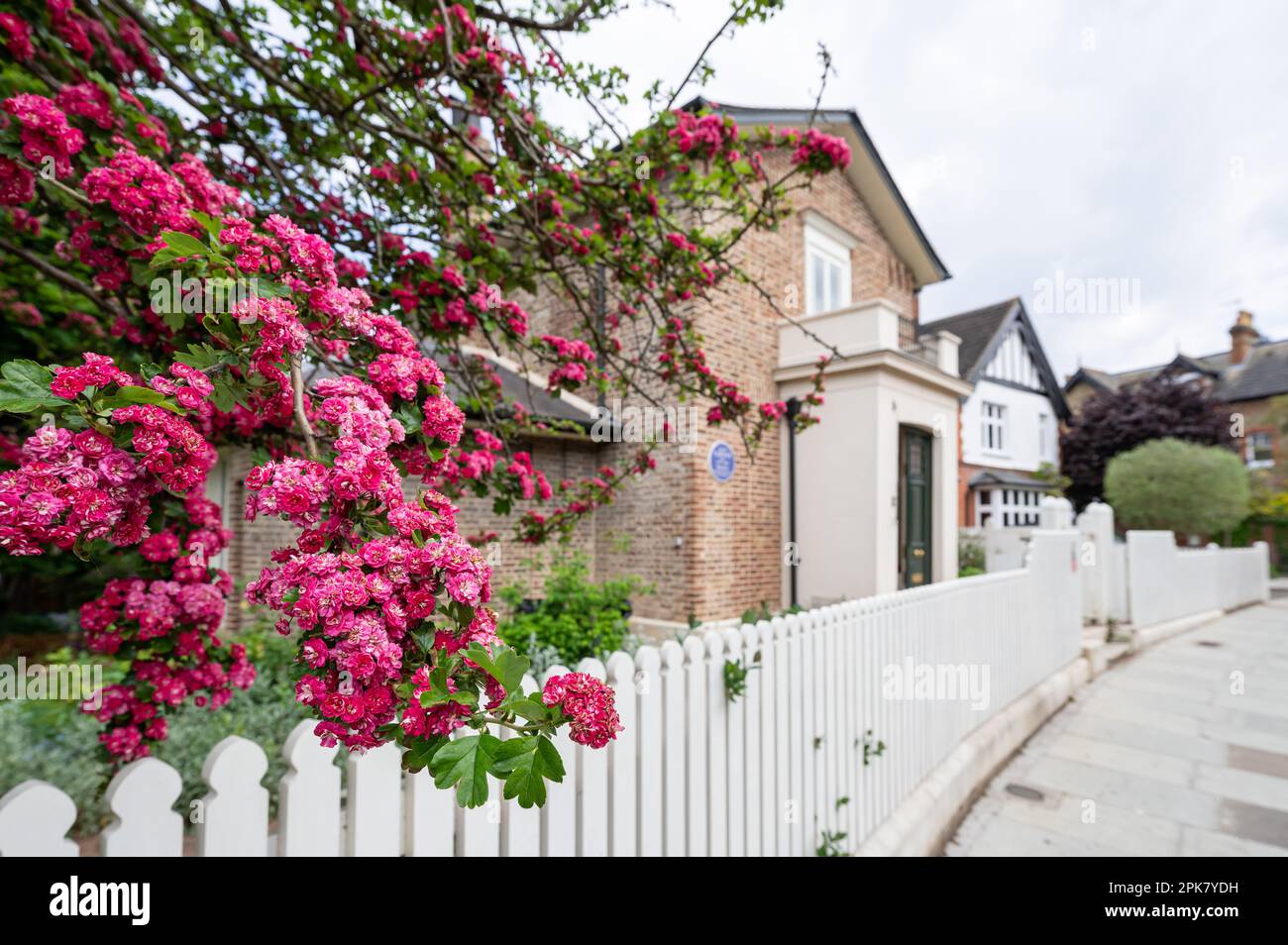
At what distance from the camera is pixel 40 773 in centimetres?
270

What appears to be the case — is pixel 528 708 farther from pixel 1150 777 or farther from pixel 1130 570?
pixel 1130 570

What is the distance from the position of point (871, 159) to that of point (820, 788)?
33.4 ft

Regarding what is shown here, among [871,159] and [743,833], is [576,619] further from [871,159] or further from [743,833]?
[871,159]

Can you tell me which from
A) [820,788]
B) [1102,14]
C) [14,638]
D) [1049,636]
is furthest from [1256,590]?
[14,638]

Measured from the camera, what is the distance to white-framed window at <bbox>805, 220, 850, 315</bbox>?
30.1 feet

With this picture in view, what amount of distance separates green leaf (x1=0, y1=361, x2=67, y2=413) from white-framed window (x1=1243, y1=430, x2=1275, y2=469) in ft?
109

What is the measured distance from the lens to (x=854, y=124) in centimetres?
929

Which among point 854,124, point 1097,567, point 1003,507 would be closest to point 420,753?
point 854,124

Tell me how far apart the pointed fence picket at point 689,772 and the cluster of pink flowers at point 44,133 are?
1435mm

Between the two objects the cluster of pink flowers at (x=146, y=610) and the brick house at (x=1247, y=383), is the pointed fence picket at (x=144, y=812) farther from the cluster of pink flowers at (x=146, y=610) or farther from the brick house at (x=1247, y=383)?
the brick house at (x=1247, y=383)

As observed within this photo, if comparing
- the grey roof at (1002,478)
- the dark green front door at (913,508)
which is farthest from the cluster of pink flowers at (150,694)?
the grey roof at (1002,478)

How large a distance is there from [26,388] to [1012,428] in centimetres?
2053

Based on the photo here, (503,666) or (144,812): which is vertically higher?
(503,666)

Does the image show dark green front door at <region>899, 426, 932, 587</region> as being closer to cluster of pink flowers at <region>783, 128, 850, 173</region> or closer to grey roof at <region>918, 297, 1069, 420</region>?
cluster of pink flowers at <region>783, 128, 850, 173</region>
